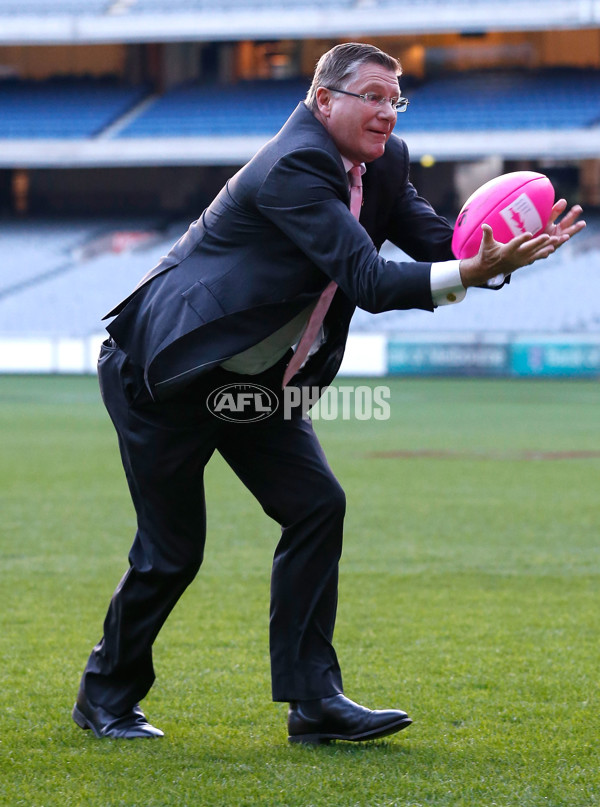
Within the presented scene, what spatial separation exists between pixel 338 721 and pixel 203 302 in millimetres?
1327

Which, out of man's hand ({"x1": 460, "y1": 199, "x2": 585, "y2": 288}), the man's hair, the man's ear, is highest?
the man's hair

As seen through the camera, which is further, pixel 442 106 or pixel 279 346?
pixel 442 106

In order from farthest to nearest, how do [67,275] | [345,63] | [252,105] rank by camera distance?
[252,105]
[67,275]
[345,63]

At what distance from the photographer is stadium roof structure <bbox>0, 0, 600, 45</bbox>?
101 ft

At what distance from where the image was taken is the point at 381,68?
3.25 m

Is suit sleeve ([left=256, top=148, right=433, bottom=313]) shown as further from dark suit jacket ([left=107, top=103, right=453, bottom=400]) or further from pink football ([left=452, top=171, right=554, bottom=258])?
pink football ([left=452, top=171, right=554, bottom=258])

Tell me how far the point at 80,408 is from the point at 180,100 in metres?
18.8

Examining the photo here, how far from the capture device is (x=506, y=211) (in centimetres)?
334

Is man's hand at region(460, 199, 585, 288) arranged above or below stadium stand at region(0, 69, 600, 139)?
above

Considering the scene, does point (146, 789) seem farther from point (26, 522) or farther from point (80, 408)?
point (80, 408)

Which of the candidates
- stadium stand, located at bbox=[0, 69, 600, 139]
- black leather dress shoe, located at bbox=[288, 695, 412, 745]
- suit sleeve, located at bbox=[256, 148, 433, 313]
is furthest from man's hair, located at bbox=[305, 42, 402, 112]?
stadium stand, located at bbox=[0, 69, 600, 139]

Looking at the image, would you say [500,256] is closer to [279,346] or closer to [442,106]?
[279,346]

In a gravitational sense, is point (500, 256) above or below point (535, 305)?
above

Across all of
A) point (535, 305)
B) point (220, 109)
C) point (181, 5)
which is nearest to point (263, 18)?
point (181, 5)
